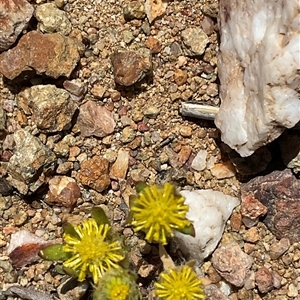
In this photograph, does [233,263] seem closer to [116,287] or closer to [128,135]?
[116,287]

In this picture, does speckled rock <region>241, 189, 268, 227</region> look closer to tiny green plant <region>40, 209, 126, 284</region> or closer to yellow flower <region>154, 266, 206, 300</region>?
yellow flower <region>154, 266, 206, 300</region>

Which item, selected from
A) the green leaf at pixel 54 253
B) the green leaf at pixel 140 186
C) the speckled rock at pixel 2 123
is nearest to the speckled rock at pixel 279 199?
the green leaf at pixel 140 186

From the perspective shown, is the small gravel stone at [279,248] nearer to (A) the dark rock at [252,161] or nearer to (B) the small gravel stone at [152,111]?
(A) the dark rock at [252,161]

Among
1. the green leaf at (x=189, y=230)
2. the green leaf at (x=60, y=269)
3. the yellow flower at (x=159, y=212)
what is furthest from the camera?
the green leaf at (x=60, y=269)

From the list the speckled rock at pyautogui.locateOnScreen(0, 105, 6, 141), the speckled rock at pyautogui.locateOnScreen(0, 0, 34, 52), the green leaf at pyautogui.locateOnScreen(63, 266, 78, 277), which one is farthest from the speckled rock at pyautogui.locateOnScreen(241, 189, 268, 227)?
the speckled rock at pyautogui.locateOnScreen(0, 0, 34, 52)

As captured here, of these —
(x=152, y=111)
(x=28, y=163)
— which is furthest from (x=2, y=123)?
(x=152, y=111)

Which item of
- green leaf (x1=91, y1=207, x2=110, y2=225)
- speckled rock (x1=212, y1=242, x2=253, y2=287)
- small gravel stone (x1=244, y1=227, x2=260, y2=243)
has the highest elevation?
green leaf (x1=91, y1=207, x2=110, y2=225)

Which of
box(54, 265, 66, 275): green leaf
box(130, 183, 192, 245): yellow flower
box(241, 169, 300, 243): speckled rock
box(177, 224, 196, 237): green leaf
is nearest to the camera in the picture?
box(130, 183, 192, 245): yellow flower
